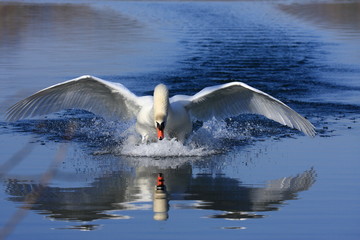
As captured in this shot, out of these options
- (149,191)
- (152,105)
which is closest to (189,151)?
(152,105)

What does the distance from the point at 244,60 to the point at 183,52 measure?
171 cm

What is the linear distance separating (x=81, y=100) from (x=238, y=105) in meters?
2.04

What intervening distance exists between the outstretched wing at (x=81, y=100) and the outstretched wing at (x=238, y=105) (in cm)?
71

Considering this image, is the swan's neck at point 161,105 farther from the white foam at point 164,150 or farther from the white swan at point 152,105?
the white foam at point 164,150

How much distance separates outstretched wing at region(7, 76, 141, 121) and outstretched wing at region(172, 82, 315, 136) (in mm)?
714

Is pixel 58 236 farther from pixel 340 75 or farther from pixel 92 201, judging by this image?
pixel 340 75

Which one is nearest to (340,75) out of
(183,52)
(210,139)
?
(183,52)

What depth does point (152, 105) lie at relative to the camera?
11.3 metres

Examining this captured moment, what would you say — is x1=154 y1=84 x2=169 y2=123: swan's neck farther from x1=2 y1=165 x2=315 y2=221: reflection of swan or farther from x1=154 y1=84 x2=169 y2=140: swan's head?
x1=2 y1=165 x2=315 y2=221: reflection of swan

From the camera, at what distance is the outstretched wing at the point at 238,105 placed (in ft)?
37.6

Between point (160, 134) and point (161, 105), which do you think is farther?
point (161, 105)

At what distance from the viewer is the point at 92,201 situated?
838cm

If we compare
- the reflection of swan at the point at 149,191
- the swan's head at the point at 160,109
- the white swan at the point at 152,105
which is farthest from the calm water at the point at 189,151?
the swan's head at the point at 160,109

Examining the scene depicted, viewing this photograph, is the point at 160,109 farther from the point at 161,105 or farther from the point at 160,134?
the point at 160,134
